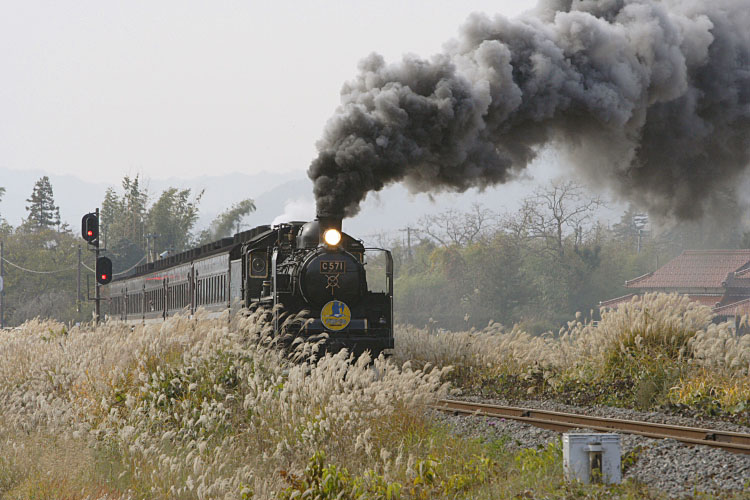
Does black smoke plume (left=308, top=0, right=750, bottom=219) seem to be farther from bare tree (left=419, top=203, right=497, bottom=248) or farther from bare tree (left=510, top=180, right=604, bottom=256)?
bare tree (left=419, top=203, right=497, bottom=248)

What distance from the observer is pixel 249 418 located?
9133 mm

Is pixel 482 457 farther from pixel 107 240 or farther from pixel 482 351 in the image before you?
pixel 107 240

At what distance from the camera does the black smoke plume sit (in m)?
16.0

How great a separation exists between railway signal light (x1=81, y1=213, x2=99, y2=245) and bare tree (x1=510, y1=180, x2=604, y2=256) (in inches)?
1580

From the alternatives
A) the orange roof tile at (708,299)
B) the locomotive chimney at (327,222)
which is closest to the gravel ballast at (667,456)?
the locomotive chimney at (327,222)

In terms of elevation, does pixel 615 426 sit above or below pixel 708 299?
below

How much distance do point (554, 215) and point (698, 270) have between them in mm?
15482

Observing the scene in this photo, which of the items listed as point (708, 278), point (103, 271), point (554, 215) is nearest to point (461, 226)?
point (554, 215)

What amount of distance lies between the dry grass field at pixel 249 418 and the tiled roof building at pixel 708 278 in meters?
30.2

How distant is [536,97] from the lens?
17797 millimetres

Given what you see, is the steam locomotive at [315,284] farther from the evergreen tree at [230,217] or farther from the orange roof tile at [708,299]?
the evergreen tree at [230,217]

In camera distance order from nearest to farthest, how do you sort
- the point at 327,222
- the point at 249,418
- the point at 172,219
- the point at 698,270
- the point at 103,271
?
the point at 249,418, the point at 327,222, the point at 103,271, the point at 698,270, the point at 172,219

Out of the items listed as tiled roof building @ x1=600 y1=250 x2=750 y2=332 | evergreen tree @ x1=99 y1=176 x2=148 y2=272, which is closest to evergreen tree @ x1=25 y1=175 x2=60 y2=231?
evergreen tree @ x1=99 y1=176 x2=148 y2=272

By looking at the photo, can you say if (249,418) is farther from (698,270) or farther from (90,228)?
(698,270)
